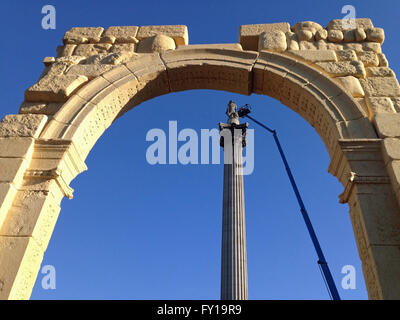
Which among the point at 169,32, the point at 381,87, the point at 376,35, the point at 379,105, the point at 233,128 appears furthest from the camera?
the point at 233,128

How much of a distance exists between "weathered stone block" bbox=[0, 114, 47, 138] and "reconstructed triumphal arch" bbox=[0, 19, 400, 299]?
0.07 ft

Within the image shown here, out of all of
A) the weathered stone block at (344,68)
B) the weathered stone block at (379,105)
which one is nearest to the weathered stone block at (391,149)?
the weathered stone block at (379,105)

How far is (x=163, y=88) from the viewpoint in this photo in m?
5.96

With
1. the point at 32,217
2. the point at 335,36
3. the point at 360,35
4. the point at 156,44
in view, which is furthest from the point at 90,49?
the point at 360,35

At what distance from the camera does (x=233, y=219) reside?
581 inches

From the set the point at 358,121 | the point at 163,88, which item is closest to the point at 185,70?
the point at 163,88

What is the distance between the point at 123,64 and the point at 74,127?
1539mm

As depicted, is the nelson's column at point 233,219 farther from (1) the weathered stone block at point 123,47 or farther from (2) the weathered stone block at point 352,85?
(1) the weathered stone block at point 123,47

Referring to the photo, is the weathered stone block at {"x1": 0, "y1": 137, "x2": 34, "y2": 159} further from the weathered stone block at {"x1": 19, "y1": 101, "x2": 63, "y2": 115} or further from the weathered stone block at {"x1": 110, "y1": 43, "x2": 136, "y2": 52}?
the weathered stone block at {"x1": 110, "y1": 43, "x2": 136, "y2": 52}

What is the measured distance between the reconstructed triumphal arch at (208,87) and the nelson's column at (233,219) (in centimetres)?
907

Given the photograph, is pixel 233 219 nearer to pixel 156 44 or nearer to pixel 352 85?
pixel 156 44

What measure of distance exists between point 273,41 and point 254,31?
20.7 inches

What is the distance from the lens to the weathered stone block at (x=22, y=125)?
4.50 meters

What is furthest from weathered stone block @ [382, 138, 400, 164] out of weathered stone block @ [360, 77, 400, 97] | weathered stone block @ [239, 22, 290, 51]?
weathered stone block @ [239, 22, 290, 51]
